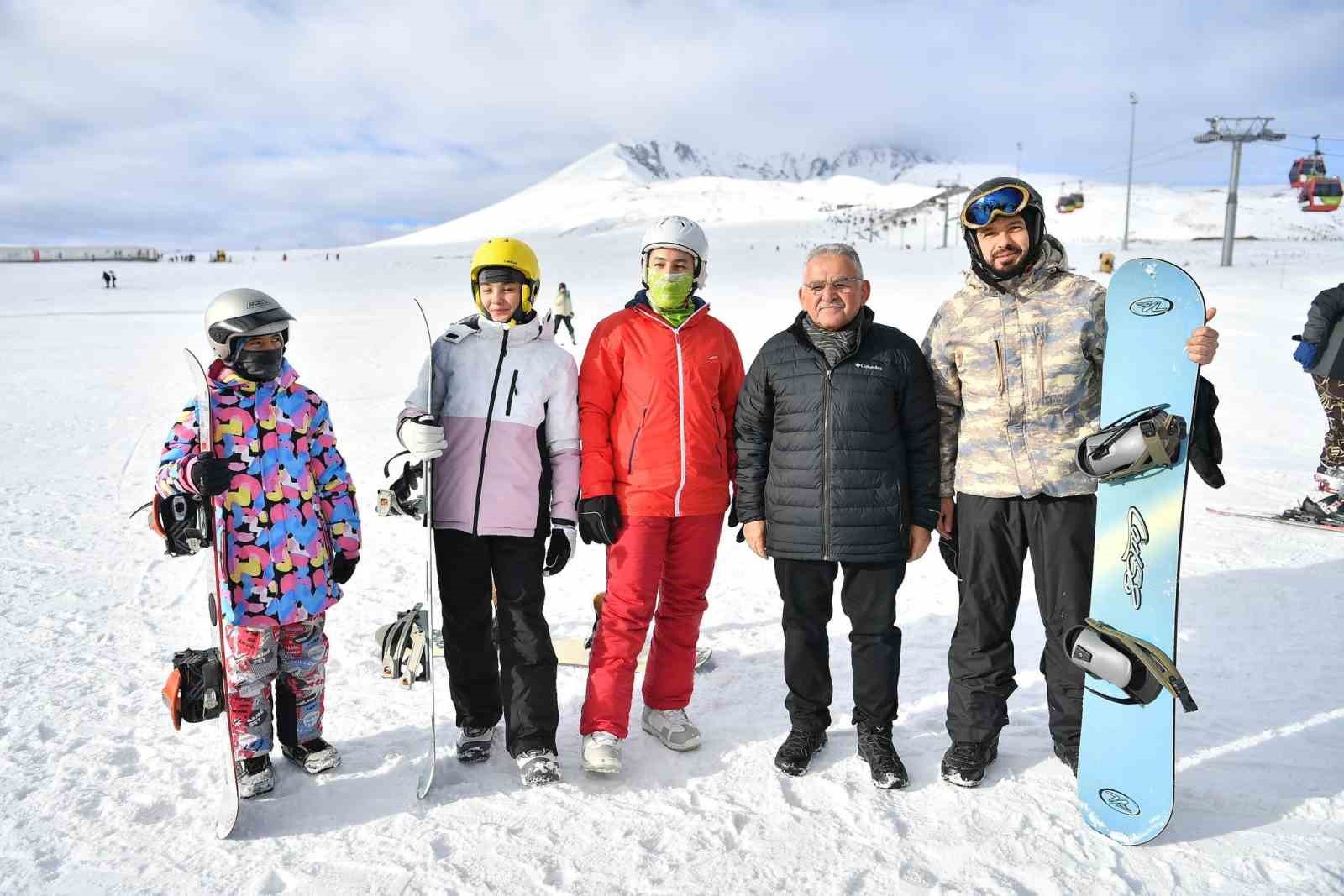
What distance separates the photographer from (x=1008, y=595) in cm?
301

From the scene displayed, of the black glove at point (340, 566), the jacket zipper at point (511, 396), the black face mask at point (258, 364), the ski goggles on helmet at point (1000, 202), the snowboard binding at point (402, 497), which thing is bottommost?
the black glove at point (340, 566)

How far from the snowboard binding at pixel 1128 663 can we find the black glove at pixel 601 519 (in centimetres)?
165

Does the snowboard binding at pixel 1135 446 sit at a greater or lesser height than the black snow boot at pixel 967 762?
greater

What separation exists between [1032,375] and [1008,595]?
81 cm

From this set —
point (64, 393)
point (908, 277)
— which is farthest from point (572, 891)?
point (908, 277)

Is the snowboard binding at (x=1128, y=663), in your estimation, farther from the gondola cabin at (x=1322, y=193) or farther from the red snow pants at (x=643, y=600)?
the gondola cabin at (x=1322, y=193)

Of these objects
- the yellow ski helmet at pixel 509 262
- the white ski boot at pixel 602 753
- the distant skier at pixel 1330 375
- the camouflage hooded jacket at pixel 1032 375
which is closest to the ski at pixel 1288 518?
the distant skier at pixel 1330 375

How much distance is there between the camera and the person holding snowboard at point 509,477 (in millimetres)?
3029

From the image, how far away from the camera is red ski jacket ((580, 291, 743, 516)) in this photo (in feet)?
10.1

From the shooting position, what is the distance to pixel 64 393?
37.6ft

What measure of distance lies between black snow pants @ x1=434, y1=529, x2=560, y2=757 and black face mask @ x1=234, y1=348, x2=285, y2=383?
→ 83cm

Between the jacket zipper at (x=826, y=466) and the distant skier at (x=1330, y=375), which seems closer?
the jacket zipper at (x=826, y=466)

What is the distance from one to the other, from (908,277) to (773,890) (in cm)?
3007

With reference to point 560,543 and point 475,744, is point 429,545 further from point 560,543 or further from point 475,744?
point 475,744
